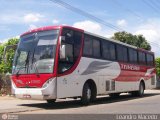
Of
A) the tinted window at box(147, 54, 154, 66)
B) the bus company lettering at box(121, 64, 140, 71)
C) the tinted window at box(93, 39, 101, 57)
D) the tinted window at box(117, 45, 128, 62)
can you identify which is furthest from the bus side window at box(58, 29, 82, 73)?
the tinted window at box(147, 54, 154, 66)

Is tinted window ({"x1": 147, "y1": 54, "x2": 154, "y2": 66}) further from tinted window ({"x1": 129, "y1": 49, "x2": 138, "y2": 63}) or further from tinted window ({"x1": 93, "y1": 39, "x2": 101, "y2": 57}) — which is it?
tinted window ({"x1": 93, "y1": 39, "x2": 101, "y2": 57})

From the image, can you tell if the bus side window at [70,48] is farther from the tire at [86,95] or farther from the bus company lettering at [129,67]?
the bus company lettering at [129,67]

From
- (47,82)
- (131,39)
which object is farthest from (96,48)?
(131,39)

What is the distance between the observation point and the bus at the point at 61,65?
15.0m

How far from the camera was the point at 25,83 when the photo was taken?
15539mm

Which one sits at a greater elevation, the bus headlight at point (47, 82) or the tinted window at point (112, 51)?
the tinted window at point (112, 51)

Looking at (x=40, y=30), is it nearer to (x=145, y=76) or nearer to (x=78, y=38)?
(x=78, y=38)

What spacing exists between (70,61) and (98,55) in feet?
9.94

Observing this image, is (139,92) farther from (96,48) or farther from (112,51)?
(96,48)

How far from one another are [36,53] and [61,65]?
123 centimetres

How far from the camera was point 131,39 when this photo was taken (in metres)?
60.7

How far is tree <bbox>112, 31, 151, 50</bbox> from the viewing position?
6003 centimetres

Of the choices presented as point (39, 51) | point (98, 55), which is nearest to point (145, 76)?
point (98, 55)

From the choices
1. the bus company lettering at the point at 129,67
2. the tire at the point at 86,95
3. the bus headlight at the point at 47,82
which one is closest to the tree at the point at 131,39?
the bus company lettering at the point at 129,67
